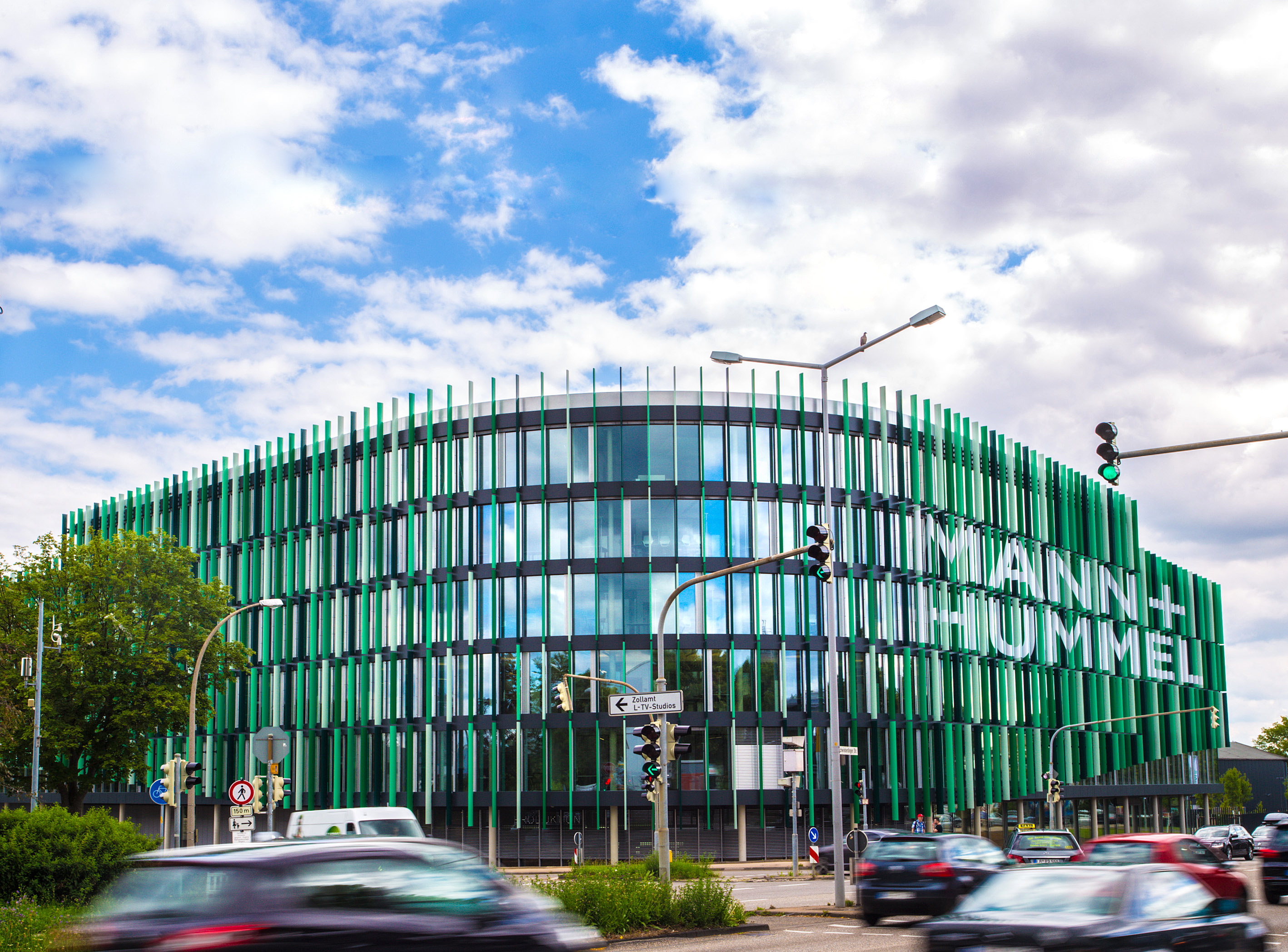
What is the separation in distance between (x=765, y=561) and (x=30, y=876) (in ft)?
41.0

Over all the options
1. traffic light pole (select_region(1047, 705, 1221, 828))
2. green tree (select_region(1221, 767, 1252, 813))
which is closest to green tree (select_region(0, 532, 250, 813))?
traffic light pole (select_region(1047, 705, 1221, 828))

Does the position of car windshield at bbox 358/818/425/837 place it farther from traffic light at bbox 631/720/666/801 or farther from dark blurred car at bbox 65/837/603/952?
dark blurred car at bbox 65/837/603/952

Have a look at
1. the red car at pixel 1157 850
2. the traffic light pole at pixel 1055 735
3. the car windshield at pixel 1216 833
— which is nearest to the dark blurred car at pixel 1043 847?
the red car at pixel 1157 850

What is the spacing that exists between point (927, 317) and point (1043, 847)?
11398mm

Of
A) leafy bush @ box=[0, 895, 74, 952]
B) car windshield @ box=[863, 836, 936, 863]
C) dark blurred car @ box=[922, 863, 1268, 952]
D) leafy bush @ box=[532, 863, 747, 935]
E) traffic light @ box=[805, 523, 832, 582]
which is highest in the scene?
traffic light @ box=[805, 523, 832, 582]

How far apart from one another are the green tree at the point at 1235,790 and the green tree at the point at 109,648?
268 feet

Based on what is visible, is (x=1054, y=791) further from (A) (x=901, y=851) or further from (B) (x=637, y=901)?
(B) (x=637, y=901)

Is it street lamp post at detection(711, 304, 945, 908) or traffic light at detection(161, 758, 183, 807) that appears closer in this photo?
street lamp post at detection(711, 304, 945, 908)

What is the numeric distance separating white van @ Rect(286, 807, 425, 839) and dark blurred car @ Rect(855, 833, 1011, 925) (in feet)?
35.8

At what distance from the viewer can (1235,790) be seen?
340 ft

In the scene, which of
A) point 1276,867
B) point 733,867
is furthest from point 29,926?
point 733,867

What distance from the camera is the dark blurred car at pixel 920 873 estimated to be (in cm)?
2059

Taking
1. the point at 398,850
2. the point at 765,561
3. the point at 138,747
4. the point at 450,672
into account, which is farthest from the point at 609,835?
the point at 398,850

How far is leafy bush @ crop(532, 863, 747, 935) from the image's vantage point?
1897 cm
